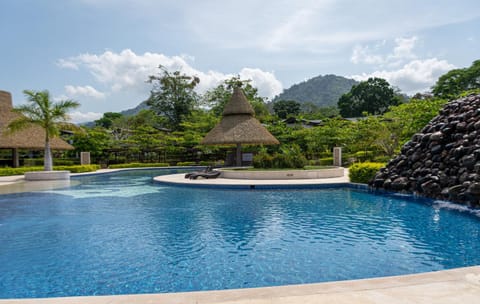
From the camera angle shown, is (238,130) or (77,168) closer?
(238,130)

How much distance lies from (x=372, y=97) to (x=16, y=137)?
A: 5661cm

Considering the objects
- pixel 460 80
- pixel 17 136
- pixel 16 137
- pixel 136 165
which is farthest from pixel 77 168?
pixel 460 80

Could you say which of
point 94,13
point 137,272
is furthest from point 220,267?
point 94,13

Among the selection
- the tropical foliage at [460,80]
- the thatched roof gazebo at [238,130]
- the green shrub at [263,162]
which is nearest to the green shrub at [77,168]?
the thatched roof gazebo at [238,130]

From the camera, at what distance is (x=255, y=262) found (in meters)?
5.56

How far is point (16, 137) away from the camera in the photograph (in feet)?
80.6

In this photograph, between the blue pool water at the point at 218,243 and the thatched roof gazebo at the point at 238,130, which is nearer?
the blue pool water at the point at 218,243

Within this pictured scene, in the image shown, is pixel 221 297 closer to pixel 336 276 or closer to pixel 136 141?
pixel 336 276

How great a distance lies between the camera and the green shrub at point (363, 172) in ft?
46.3

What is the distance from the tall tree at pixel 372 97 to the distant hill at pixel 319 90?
39068mm

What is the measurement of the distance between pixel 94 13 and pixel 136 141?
779 inches

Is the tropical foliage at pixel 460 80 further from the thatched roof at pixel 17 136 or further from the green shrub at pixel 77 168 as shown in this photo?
the thatched roof at pixel 17 136

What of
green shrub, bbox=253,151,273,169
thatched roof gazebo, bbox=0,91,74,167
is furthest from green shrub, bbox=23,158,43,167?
green shrub, bbox=253,151,273,169

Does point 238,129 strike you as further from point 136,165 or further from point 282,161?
point 136,165
